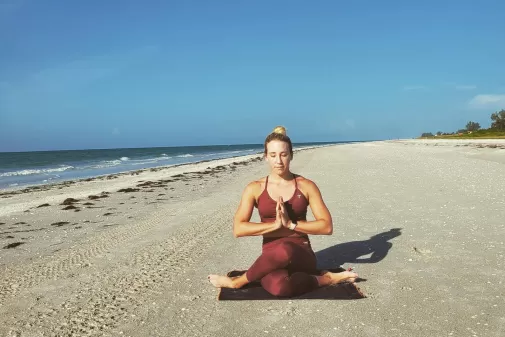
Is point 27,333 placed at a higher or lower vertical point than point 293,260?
lower

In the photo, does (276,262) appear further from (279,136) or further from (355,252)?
(355,252)

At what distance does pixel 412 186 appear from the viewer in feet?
51.1

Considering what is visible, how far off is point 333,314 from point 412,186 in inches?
481

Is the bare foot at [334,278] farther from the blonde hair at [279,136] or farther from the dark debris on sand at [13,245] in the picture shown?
the dark debris on sand at [13,245]

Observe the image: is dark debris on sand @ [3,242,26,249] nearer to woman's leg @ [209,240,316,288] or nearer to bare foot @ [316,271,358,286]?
woman's leg @ [209,240,316,288]

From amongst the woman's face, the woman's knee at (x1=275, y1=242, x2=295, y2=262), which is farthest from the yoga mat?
the woman's face

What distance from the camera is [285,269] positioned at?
5.02m

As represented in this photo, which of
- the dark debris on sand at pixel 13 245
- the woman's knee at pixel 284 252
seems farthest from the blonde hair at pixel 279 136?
the dark debris on sand at pixel 13 245

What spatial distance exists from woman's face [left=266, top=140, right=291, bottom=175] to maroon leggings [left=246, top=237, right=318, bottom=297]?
36.8 inches

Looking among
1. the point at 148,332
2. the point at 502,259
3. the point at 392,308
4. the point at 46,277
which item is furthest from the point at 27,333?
the point at 502,259

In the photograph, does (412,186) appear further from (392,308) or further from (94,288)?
(94,288)

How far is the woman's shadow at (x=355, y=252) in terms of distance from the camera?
6762 mm

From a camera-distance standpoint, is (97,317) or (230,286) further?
(230,286)

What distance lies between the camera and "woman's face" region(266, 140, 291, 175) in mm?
5000
